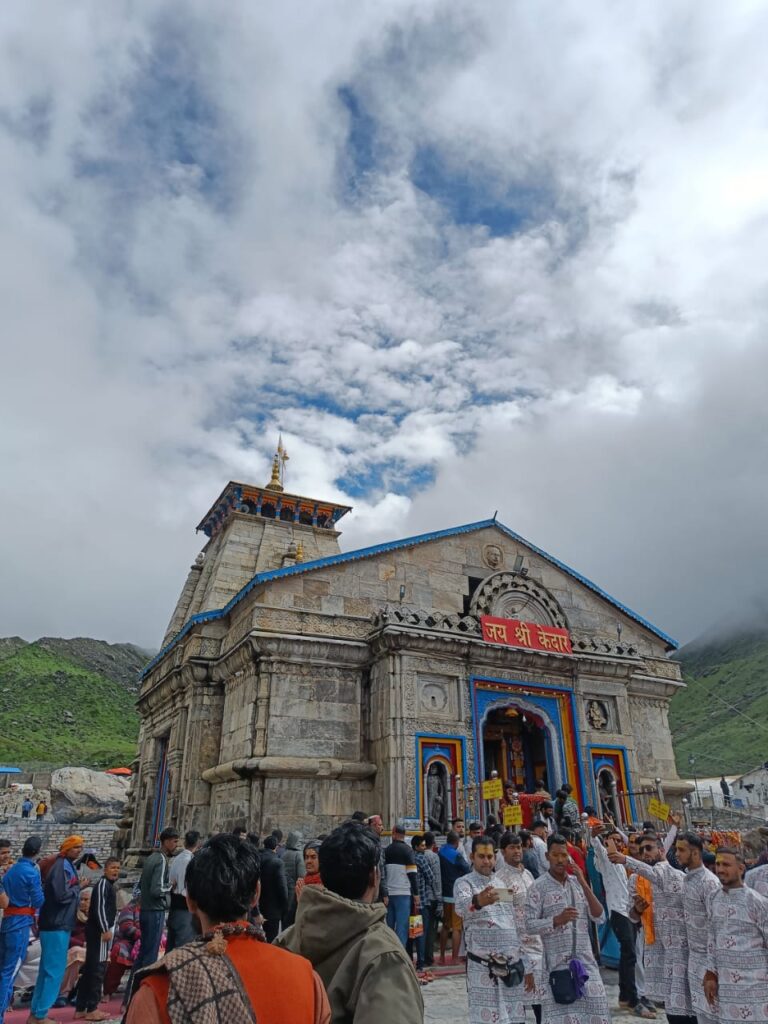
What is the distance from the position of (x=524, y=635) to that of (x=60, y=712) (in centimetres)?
5513

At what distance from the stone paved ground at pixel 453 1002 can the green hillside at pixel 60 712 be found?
43788mm

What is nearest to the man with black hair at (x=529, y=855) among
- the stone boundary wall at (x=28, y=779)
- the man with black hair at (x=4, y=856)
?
the man with black hair at (x=4, y=856)

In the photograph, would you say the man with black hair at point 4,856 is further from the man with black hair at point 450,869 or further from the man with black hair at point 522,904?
the man with black hair at point 450,869

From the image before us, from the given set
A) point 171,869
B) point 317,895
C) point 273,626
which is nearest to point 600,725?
point 273,626

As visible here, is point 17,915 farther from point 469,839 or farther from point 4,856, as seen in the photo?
point 469,839

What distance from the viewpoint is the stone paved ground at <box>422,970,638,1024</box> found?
Result: 7.25 metres

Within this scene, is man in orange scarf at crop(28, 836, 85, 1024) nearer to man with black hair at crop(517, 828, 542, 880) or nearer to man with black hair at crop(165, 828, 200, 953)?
man with black hair at crop(165, 828, 200, 953)

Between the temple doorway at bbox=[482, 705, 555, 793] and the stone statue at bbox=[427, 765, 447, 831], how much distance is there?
4.28 m

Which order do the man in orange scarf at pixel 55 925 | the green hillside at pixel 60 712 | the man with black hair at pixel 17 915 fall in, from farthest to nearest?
the green hillside at pixel 60 712, the man in orange scarf at pixel 55 925, the man with black hair at pixel 17 915

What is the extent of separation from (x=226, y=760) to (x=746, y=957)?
44.5 ft

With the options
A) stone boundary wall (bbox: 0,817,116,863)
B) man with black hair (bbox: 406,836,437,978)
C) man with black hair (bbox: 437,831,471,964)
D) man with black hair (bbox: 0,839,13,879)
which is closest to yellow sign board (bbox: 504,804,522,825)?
man with black hair (bbox: 437,831,471,964)

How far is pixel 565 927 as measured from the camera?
18.7 ft

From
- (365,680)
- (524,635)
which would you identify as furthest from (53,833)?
(524,635)

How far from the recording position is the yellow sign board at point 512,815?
12148mm
